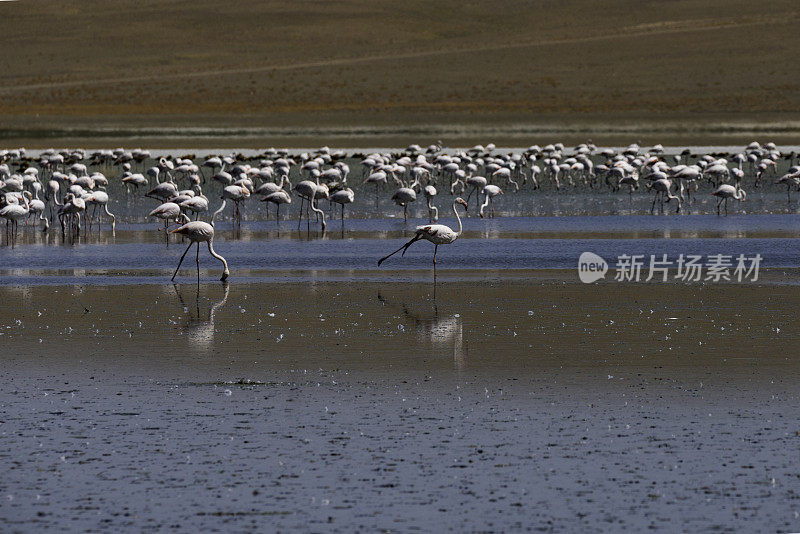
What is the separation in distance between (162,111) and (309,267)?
2642 inches

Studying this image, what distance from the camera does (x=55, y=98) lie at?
3620 inches

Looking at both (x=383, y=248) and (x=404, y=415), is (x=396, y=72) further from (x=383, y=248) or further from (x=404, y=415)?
(x=404, y=415)

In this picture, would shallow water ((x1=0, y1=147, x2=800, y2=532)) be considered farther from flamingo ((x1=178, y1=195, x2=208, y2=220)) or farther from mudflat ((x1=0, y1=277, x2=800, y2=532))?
flamingo ((x1=178, y1=195, x2=208, y2=220))

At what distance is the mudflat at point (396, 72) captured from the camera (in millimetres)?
73125

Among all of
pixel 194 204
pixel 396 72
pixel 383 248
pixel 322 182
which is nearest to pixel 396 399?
pixel 383 248

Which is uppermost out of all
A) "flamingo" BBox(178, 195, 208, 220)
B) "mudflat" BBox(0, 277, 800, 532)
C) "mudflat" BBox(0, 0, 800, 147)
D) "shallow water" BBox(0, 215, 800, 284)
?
"mudflat" BBox(0, 0, 800, 147)

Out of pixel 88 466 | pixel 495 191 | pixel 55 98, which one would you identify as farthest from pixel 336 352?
pixel 55 98

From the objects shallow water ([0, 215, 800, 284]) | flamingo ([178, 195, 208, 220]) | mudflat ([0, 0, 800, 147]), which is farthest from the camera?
mudflat ([0, 0, 800, 147])

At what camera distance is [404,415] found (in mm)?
9430

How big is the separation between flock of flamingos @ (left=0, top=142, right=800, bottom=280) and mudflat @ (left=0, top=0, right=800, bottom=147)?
19531 mm

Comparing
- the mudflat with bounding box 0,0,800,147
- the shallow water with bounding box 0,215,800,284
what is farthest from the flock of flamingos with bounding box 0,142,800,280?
the mudflat with bounding box 0,0,800,147

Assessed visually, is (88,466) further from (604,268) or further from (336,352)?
(604,268)

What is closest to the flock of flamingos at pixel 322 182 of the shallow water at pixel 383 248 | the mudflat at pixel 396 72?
the shallow water at pixel 383 248

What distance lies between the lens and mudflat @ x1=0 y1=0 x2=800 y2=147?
73.1 meters
